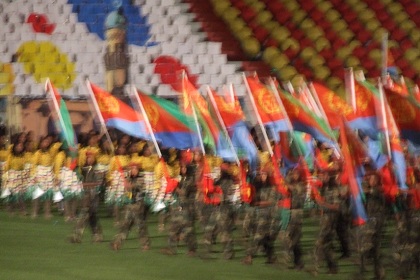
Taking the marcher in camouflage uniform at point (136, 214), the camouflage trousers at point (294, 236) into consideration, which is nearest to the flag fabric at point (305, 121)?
the camouflage trousers at point (294, 236)

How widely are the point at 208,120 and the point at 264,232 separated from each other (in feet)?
7.75

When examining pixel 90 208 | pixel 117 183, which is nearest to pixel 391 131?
pixel 90 208

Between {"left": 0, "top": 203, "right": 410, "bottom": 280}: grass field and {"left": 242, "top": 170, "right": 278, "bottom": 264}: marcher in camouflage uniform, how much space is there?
7.3 inches

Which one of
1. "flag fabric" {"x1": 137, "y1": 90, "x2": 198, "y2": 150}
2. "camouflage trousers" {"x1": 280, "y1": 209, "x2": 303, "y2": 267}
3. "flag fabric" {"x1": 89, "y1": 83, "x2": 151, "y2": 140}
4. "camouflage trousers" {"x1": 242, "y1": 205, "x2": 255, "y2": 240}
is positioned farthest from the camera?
"flag fabric" {"x1": 89, "y1": 83, "x2": 151, "y2": 140}

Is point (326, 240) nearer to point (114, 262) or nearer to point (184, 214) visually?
point (184, 214)

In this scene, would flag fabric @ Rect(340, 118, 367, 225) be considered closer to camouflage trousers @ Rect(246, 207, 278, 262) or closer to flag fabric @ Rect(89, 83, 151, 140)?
camouflage trousers @ Rect(246, 207, 278, 262)

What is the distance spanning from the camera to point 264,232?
14812 millimetres

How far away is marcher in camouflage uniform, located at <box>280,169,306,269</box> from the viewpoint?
14250 mm

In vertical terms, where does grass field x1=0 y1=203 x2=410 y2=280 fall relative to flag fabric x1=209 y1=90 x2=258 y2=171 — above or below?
below

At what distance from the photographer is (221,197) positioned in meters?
15.4

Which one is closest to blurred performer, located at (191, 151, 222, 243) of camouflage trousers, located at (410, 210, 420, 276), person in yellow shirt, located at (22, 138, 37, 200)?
camouflage trousers, located at (410, 210, 420, 276)

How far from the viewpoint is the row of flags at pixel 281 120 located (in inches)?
566

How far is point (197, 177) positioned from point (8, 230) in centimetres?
393

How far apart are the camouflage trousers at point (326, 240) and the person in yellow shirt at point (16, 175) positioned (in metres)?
7.86
